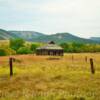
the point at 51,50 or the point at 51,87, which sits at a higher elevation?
the point at 51,87

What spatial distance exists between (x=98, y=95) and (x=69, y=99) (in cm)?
214

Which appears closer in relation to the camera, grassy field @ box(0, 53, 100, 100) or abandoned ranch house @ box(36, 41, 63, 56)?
grassy field @ box(0, 53, 100, 100)

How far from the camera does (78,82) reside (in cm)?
2195

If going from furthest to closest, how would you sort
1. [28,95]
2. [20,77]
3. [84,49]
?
1. [84,49]
2. [20,77]
3. [28,95]

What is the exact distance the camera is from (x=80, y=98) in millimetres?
16641

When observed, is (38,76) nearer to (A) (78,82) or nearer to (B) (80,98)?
(A) (78,82)

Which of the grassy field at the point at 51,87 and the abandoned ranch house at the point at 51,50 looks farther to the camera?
the abandoned ranch house at the point at 51,50

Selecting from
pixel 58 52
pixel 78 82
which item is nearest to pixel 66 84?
pixel 78 82

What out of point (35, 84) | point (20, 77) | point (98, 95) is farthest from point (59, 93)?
point (20, 77)

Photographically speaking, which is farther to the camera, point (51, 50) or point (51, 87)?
point (51, 50)

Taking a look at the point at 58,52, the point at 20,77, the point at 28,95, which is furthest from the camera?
the point at 58,52

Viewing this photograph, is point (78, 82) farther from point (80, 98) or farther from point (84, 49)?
point (84, 49)

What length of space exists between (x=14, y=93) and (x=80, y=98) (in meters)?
4.96

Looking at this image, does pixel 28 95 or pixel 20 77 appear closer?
pixel 28 95
